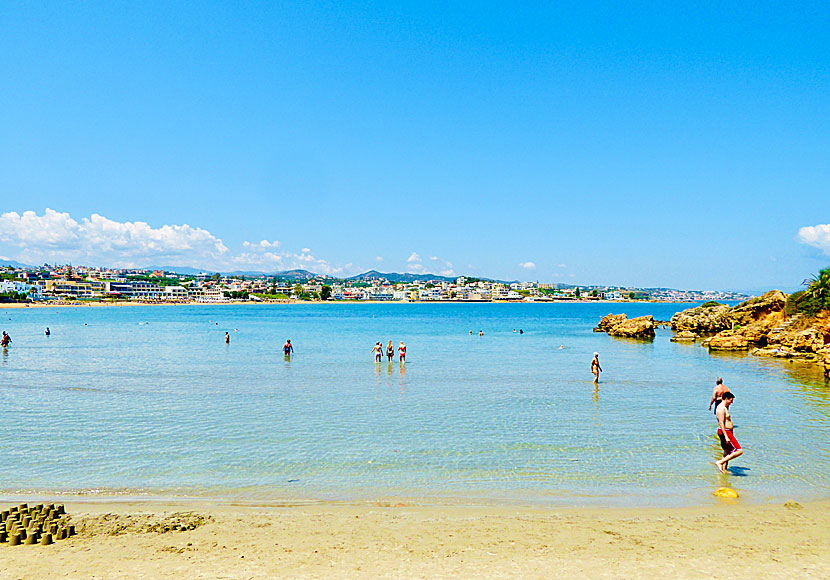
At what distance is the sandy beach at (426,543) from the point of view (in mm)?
7410

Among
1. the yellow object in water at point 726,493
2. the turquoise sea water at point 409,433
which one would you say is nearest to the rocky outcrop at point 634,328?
the turquoise sea water at point 409,433

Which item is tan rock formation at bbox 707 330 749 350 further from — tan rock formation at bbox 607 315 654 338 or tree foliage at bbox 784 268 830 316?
tan rock formation at bbox 607 315 654 338

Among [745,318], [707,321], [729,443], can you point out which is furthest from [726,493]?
[707,321]

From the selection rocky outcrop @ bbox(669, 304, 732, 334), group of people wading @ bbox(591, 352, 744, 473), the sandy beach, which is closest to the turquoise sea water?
group of people wading @ bbox(591, 352, 744, 473)

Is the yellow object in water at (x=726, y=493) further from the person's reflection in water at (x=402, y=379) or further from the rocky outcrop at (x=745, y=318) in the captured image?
the rocky outcrop at (x=745, y=318)

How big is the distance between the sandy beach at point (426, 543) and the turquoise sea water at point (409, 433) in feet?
3.10

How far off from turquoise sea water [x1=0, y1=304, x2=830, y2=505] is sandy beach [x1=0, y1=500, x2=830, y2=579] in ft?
3.10

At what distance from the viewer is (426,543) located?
27.6 ft

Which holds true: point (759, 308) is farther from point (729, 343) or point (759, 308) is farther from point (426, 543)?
point (426, 543)

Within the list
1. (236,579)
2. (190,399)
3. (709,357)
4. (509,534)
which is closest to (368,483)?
(509,534)

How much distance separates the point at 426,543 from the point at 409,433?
7.39m

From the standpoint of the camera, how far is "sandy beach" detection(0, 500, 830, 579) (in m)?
7.41

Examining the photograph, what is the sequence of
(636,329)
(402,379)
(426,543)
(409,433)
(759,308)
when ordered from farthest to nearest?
(636,329)
(759,308)
(402,379)
(409,433)
(426,543)

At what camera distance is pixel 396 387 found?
961 inches
